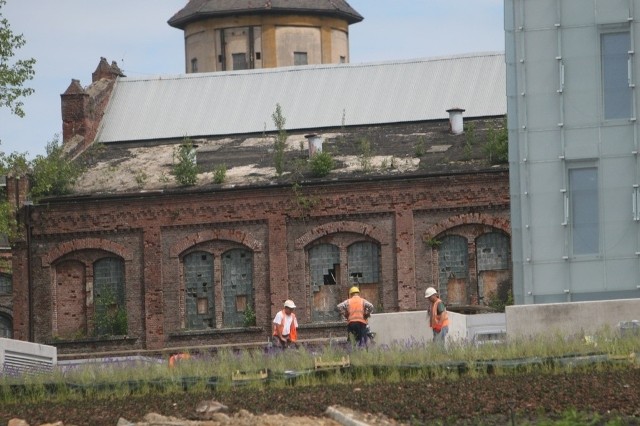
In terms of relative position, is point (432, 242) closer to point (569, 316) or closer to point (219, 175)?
point (219, 175)

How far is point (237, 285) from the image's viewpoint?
54188 millimetres

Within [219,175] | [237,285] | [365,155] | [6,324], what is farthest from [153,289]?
[6,324]

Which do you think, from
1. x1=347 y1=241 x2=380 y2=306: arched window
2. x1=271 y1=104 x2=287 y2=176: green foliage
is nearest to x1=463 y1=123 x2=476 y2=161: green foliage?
x1=347 y1=241 x2=380 y2=306: arched window

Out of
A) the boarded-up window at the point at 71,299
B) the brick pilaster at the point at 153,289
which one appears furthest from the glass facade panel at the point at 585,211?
the boarded-up window at the point at 71,299

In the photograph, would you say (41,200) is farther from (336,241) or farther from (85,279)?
(336,241)

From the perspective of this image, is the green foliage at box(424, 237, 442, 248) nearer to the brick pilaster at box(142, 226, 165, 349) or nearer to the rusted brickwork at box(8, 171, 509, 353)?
the rusted brickwork at box(8, 171, 509, 353)

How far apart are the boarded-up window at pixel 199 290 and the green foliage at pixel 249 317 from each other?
109 centimetres

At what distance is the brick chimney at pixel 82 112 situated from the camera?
6016 cm

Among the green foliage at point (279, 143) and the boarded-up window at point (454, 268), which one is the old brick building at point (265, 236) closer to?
the boarded-up window at point (454, 268)

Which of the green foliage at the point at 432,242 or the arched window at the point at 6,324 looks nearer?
the green foliage at the point at 432,242

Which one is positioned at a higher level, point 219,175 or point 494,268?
point 219,175

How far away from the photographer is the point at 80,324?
5503 cm

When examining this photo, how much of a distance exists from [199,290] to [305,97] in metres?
10.0

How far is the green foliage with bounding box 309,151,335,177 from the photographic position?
177 feet
